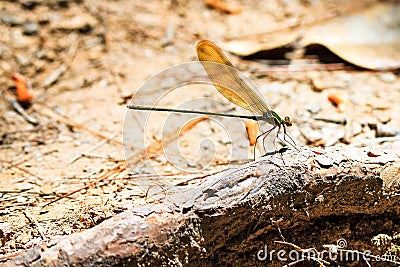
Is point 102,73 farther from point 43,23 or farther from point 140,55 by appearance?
point 43,23

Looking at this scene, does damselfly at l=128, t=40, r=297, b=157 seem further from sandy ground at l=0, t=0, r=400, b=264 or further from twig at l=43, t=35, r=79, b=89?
twig at l=43, t=35, r=79, b=89

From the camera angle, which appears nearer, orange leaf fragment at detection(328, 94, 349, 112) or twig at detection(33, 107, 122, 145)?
twig at detection(33, 107, 122, 145)

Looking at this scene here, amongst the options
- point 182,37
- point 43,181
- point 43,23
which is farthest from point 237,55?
point 43,181

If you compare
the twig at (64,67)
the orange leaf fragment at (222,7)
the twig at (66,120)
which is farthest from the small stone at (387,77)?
the twig at (64,67)

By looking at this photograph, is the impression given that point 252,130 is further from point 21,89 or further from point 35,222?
point 21,89

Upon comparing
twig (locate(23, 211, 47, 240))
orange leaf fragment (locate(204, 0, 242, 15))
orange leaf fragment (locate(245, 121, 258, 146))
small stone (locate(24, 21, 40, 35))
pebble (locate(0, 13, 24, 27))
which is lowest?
twig (locate(23, 211, 47, 240))

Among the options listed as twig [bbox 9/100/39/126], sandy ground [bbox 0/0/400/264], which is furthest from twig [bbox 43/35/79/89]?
twig [bbox 9/100/39/126]
